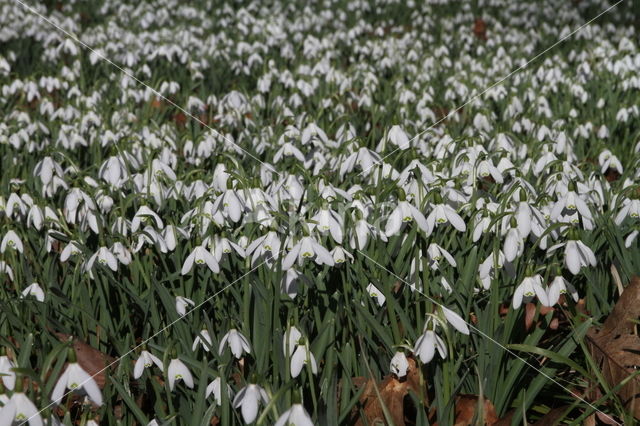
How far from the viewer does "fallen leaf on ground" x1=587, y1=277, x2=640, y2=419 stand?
1722 millimetres

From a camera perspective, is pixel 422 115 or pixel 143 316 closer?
pixel 143 316

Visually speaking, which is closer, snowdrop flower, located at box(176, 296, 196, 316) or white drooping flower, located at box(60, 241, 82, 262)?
snowdrop flower, located at box(176, 296, 196, 316)

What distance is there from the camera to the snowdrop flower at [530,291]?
1.68m

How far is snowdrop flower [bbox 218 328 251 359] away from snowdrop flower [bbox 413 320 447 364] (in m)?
0.34

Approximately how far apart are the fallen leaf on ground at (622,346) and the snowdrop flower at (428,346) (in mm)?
372

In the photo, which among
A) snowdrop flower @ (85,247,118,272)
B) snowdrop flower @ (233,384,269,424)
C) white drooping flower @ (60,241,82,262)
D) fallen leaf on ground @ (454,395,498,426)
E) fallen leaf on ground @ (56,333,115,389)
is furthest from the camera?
white drooping flower @ (60,241,82,262)

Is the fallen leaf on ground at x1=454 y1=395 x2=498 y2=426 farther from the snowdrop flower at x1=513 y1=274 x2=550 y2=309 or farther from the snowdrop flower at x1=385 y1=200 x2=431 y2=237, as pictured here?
the snowdrop flower at x1=385 y1=200 x2=431 y2=237

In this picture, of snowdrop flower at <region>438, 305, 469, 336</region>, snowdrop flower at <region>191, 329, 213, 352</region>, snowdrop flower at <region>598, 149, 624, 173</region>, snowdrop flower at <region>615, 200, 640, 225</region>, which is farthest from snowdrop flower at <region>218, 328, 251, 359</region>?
snowdrop flower at <region>598, 149, 624, 173</region>

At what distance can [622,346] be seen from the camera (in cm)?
182

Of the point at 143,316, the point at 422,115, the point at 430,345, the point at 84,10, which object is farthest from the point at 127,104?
the point at 84,10

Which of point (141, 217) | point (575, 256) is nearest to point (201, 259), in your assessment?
point (141, 217)

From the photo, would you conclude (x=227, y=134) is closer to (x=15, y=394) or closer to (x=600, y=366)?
(x=600, y=366)

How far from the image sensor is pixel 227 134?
3.38 metres

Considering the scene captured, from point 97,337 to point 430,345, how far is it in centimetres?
84
